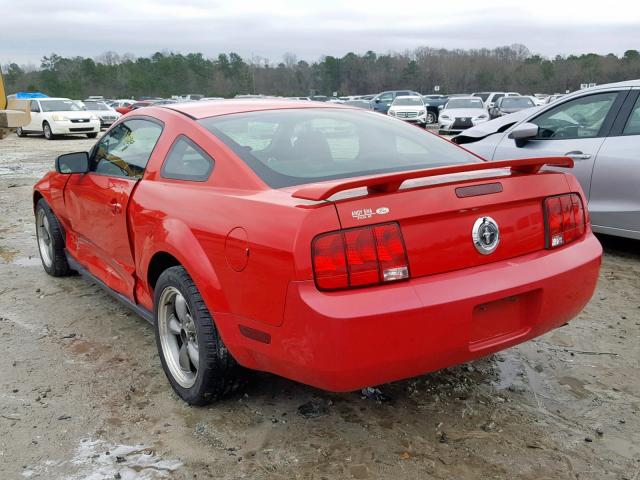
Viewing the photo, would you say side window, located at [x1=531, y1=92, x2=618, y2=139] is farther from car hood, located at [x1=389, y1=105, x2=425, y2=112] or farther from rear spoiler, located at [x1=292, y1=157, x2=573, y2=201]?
car hood, located at [x1=389, y1=105, x2=425, y2=112]

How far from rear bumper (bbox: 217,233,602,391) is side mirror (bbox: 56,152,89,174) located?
1.96m

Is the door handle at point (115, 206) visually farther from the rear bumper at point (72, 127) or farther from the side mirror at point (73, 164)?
the rear bumper at point (72, 127)

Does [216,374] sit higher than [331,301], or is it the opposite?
[331,301]

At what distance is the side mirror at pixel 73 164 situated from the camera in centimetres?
402

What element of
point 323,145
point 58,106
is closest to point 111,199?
point 323,145

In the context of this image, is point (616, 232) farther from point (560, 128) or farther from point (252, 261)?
point (252, 261)

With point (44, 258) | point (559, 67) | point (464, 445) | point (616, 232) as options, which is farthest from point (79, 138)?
point (559, 67)

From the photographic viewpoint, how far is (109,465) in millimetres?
2559

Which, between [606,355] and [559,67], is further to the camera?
[559,67]

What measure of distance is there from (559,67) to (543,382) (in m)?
96.3

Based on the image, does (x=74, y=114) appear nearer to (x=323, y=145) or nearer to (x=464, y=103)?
(x=464, y=103)

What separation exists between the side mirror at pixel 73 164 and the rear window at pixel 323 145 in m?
1.27

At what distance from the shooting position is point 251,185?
266 cm

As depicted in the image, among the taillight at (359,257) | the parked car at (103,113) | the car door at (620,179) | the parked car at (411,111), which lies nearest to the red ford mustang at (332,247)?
the taillight at (359,257)
